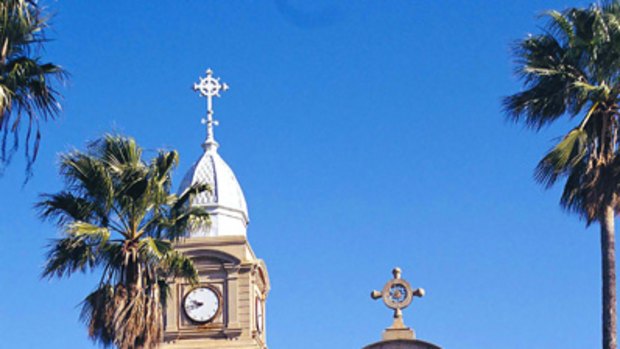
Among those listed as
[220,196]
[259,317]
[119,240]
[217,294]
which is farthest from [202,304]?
[119,240]

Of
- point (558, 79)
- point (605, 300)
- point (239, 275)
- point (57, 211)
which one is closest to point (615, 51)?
point (558, 79)

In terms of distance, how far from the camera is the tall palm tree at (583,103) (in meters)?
29.5

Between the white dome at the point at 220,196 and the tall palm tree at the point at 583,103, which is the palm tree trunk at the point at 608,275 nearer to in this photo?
the tall palm tree at the point at 583,103

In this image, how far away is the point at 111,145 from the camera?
30672 mm

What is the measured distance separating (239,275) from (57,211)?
1616 centimetres

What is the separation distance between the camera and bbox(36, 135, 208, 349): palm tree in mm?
29359

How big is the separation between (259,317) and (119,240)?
60.4ft

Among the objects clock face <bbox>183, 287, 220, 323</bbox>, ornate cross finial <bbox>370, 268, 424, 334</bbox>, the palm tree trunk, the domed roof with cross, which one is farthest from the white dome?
the palm tree trunk

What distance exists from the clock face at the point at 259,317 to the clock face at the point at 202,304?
2179 millimetres

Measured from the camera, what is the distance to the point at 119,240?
30.0 m

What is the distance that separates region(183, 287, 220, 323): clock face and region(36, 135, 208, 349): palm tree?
14.3 m

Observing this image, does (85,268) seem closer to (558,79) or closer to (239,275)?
(558,79)

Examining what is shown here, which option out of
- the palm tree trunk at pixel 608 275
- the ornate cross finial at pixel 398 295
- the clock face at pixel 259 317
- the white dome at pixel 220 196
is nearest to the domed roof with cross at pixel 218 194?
the white dome at pixel 220 196

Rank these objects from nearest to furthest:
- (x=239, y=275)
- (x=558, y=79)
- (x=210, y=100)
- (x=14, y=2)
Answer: (x=14, y=2) → (x=558, y=79) → (x=239, y=275) → (x=210, y=100)
